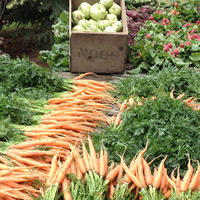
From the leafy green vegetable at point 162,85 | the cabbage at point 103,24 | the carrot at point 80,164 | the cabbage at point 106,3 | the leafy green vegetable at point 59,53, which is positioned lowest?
the carrot at point 80,164

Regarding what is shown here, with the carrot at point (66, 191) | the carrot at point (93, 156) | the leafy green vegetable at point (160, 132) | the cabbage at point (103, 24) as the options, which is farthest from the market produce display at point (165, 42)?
the carrot at point (66, 191)

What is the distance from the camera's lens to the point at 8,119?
246 cm

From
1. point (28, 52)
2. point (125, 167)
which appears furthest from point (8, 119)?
point (28, 52)

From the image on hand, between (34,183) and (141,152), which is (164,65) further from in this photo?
(34,183)

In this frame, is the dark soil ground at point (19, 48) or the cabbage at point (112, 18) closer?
the cabbage at point (112, 18)

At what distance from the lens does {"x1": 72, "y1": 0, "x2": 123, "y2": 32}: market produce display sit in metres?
3.79

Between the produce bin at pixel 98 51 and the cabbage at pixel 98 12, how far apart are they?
35cm

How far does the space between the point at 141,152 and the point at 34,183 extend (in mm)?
705

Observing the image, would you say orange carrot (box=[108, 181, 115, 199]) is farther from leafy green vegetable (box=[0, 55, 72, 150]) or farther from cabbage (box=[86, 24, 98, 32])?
cabbage (box=[86, 24, 98, 32])

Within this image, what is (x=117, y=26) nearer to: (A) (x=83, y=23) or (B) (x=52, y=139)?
(A) (x=83, y=23)

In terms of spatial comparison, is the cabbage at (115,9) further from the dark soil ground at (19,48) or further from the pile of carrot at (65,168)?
the dark soil ground at (19,48)

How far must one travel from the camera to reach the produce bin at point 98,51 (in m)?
3.49

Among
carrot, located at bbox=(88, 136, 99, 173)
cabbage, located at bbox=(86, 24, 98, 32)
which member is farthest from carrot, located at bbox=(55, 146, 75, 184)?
cabbage, located at bbox=(86, 24, 98, 32)

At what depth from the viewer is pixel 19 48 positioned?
22.3 ft
